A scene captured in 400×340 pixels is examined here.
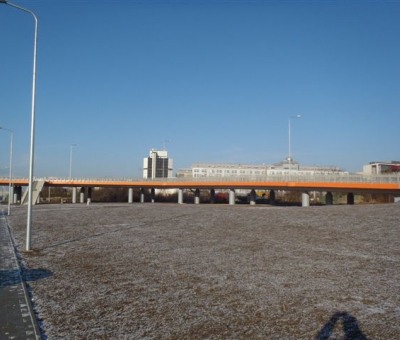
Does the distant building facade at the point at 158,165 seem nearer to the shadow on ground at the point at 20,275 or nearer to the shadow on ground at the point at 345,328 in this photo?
the shadow on ground at the point at 20,275

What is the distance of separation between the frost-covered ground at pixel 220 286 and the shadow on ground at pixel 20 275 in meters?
0.13

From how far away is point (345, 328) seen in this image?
19.1 feet

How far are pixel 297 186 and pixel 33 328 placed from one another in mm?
45167

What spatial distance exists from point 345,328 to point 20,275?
8126 mm

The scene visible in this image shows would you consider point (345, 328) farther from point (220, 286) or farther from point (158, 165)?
point (158, 165)

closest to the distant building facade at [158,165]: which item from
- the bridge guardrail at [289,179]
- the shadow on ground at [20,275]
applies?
the bridge guardrail at [289,179]

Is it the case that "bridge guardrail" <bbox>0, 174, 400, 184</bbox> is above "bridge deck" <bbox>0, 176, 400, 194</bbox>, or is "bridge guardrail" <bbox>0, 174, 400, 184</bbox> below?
above

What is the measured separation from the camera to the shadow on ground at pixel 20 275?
9008 mm

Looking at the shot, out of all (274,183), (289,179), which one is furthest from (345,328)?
(274,183)

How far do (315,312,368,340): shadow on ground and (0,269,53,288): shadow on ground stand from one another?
23.3ft

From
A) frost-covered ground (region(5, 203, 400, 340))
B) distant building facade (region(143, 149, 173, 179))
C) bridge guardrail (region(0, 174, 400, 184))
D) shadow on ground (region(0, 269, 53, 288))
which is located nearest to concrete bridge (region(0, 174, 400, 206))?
bridge guardrail (region(0, 174, 400, 184))

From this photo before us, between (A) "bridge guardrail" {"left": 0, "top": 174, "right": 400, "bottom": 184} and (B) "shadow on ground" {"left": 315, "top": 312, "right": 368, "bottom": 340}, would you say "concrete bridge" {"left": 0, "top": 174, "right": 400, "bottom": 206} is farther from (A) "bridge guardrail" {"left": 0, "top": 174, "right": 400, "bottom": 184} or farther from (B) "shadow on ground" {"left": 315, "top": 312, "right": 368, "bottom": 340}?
(B) "shadow on ground" {"left": 315, "top": 312, "right": 368, "bottom": 340}

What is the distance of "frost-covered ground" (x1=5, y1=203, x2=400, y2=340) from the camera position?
5.92m

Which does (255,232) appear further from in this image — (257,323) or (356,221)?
(257,323)
